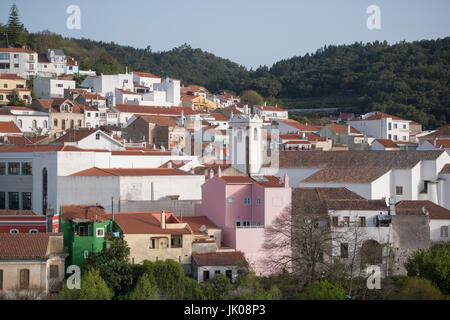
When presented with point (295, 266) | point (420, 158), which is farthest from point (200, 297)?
point (420, 158)

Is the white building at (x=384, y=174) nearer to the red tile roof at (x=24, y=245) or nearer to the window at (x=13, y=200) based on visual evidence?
the window at (x=13, y=200)

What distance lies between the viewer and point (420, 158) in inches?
1367

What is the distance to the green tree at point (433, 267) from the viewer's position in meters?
23.1

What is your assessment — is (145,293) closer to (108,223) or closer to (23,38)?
(108,223)

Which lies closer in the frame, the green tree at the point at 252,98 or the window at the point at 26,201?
the window at the point at 26,201

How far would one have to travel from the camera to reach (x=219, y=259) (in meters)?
23.5

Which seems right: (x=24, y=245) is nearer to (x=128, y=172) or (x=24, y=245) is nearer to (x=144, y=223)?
(x=144, y=223)

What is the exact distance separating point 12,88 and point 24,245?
3743 cm

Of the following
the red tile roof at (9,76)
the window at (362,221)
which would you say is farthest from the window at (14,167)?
the red tile roof at (9,76)

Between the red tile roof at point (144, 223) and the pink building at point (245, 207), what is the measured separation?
6.30 ft

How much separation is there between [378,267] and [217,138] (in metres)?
24.7

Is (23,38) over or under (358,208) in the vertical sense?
over

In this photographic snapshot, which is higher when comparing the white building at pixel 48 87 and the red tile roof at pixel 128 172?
the white building at pixel 48 87
